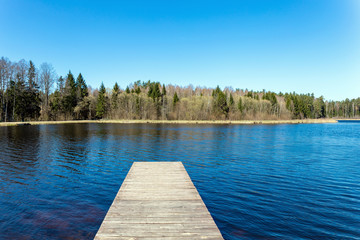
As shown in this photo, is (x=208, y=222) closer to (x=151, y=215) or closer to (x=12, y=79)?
(x=151, y=215)

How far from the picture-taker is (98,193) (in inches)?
426

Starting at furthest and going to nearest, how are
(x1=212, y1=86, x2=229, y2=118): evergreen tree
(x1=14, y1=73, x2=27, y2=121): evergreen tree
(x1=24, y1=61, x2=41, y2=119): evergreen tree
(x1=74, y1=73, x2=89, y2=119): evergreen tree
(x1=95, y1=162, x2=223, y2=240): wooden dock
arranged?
(x1=212, y1=86, x2=229, y2=118): evergreen tree
(x1=74, y1=73, x2=89, y2=119): evergreen tree
(x1=24, y1=61, x2=41, y2=119): evergreen tree
(x1=14, y1=73, x2=27, y2=121): evergreen tree
(x1=95, y1=162, x2=223, y2=240): wooden dock

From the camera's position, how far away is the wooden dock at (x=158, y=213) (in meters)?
5.29

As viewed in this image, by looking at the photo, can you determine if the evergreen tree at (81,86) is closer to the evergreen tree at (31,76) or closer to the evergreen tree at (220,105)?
the evergreen tree at (31,76)

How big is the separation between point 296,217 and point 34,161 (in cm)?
1843

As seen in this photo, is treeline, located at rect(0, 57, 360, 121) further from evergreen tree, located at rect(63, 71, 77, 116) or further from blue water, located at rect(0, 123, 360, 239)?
blue water, located at rect(0, 123, 360, 239)

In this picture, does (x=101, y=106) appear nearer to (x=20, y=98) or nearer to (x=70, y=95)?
(x=70, y=95)

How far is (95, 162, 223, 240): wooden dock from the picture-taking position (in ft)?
17.4

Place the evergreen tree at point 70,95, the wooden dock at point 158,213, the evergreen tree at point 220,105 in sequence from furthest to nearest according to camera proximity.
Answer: the evergreen tree at point 220,105, the evergreen tree at point 70,95, the wooden dock at point 158,213

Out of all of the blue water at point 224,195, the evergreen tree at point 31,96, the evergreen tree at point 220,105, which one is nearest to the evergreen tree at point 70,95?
the evergreen tree at point 31,96

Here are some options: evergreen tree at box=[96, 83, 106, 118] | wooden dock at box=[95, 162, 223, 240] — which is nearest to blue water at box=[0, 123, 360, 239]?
wooden dock at box=[95, 162, 223, 240]

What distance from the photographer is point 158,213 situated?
652 cm

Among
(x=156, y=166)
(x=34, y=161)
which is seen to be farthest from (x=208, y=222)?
(x=34, y=161)

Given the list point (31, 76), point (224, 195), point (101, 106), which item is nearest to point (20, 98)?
point (31, 76)
